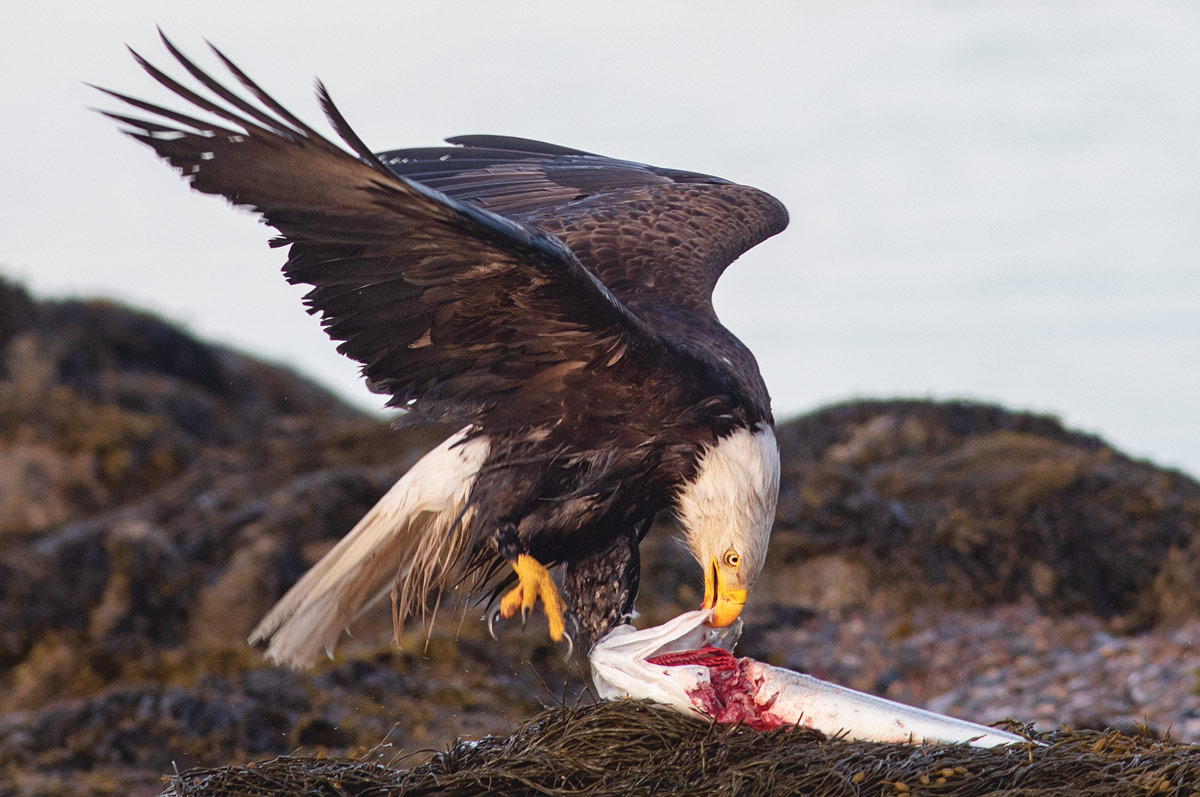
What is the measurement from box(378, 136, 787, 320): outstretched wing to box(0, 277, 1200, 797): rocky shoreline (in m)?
1.56

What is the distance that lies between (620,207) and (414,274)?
5.89 ft

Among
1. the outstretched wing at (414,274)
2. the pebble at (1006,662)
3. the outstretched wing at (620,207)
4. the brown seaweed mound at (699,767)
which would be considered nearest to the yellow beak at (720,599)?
the brown seaweed mound at (699,767)

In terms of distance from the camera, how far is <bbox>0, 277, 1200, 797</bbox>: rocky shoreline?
20.9 ft

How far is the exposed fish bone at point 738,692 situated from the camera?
4.06 m

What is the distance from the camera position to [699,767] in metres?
3.90

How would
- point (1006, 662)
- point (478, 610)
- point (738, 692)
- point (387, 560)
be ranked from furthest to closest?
point (478, 610), point (1006, 662), point (387, 560), point (738, 692)

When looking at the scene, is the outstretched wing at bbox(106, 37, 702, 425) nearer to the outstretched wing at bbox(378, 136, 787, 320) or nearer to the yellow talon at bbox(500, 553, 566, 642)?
the yellow talon at bbox(500, 553, 566, 642)

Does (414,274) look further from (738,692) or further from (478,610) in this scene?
(478,610)

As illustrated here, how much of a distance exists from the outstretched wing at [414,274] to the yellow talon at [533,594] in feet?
1.54

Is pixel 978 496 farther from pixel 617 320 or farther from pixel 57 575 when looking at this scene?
pixel 57 575

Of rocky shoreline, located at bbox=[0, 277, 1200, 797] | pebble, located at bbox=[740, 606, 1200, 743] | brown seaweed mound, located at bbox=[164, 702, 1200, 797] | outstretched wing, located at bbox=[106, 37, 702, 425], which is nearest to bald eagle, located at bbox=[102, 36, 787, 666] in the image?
outstretched wing, located at bbox=[106, 37, 702, 425]

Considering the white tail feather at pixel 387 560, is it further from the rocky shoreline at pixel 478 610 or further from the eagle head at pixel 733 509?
the eagle head at pixel 733 509

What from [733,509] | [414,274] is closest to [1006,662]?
[733,509]

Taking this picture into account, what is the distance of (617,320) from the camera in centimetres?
410
